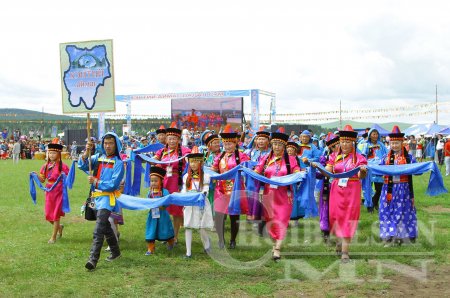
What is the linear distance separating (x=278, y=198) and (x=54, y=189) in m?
4.15

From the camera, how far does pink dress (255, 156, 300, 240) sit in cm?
805

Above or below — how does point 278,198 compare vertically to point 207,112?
below

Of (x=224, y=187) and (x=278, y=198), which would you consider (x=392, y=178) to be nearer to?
(x=278, y=198)

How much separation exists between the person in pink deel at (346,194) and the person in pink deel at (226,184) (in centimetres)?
158

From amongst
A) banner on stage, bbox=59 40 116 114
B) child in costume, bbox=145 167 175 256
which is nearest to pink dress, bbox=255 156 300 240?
child in costume, bbox=145 167 175 256

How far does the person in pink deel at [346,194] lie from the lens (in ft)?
25.5

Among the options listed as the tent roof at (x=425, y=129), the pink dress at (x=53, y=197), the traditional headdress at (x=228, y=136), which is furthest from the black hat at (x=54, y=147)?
the tent roof at (x=425, y=129)

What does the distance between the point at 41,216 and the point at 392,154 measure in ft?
27.2

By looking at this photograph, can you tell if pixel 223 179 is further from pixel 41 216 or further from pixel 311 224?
pixel 41 216

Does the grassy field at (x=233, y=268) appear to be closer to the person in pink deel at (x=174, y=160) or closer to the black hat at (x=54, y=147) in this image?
the person in pink deel at (x=174, y=160)

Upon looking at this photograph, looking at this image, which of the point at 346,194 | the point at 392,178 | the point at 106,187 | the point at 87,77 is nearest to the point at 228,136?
the point at 346,194

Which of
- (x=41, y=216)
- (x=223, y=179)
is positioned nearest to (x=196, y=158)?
(x=223, y=179)

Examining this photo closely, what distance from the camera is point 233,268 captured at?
7445mm

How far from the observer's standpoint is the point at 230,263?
7.75 m
